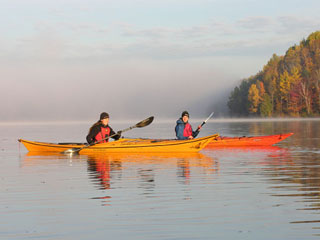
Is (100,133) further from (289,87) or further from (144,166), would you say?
(289,87)

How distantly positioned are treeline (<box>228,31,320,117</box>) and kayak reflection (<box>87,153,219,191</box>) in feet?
293

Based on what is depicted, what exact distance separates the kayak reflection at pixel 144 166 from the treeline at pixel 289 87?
89164 millimetres

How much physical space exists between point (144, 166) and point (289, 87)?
310 feet

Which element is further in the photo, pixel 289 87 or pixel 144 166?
pixel 289 87

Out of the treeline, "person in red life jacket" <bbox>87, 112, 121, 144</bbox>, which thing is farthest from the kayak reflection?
the treeline

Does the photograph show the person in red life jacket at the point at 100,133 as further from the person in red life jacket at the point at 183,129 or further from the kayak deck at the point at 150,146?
the person in red life jacket at the point at 183,129

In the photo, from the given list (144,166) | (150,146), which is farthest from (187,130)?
(144,166)

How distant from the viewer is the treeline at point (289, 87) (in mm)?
109312

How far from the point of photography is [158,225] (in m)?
8.38

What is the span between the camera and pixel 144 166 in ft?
60.4

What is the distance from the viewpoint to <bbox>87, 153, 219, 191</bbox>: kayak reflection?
14.2 m

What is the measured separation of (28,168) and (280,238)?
12.6 metres

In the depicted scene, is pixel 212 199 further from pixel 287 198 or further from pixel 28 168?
pixel 28 168

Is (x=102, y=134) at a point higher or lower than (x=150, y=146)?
higher
